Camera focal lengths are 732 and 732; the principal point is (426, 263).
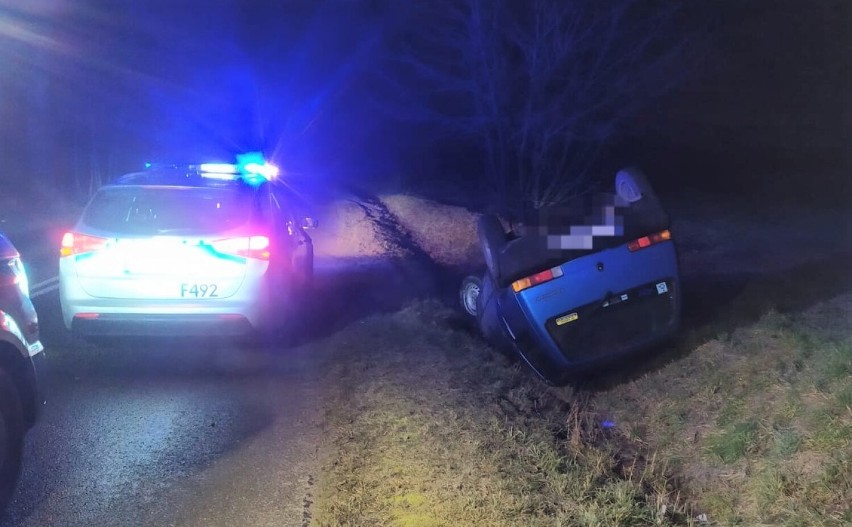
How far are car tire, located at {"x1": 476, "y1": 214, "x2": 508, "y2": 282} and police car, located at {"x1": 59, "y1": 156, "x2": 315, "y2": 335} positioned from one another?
6.68ft

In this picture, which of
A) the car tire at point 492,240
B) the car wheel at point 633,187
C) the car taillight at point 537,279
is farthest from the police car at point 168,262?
the car wheel at point 633,187

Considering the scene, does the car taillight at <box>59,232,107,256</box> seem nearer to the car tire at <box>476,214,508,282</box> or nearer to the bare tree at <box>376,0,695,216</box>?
the car tire at <box>476,214,508,282</box>

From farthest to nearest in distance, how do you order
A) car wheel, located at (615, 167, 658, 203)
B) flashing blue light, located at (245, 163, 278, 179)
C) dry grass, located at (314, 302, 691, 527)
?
flashing blue light, located at (245, 163, 278, 179) → car wheel, located at (615, 167, 658, 203) → dry grass, located at (314, 302, 691, 527)

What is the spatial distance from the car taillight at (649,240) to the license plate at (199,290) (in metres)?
3.58

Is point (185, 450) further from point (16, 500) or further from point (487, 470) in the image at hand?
point (487, 470)

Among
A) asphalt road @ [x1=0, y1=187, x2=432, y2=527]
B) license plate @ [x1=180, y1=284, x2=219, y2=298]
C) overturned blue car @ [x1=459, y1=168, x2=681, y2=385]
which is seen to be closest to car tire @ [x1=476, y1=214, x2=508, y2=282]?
overturned blue car @ [x1=459, y1=168, x2=681, y2=385]

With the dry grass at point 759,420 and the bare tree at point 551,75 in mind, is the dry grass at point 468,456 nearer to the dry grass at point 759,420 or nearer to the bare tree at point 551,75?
the dry grass at point 759,420

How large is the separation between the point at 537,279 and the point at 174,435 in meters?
2.91

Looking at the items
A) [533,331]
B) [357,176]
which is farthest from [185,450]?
[357,176]

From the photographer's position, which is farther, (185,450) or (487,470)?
(185,450)

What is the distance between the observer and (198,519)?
4047 millimetres

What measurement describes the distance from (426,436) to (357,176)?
29.0 m

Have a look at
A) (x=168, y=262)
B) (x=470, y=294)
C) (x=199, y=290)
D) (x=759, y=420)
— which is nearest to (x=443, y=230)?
(x=470, y=294)

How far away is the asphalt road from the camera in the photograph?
4.18 m
